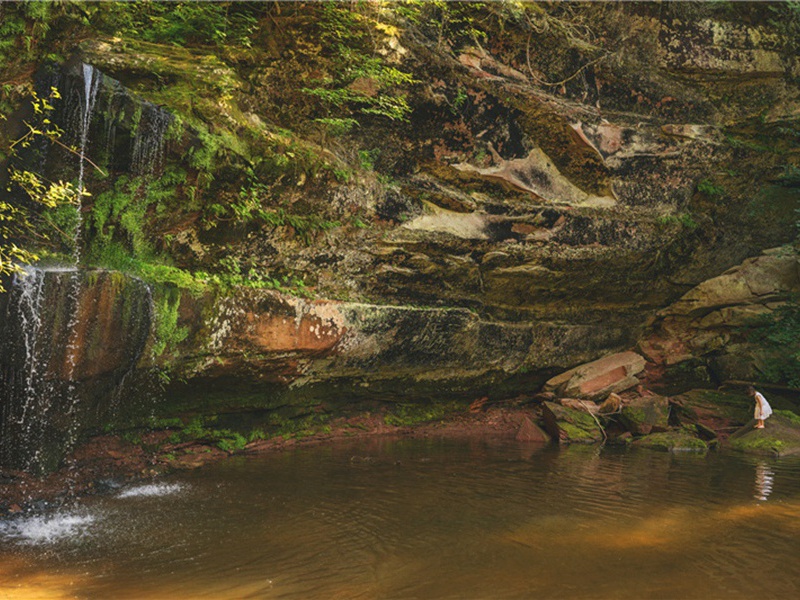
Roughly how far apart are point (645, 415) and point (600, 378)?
1.46 metres

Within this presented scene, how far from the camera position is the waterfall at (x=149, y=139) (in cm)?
825

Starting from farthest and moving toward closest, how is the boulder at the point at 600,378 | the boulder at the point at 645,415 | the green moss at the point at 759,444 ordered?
the boulder at the point at 600,378 → the boulder at the point at 645,415 → the green moss at the point at 759,444

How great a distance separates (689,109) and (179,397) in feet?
44.4

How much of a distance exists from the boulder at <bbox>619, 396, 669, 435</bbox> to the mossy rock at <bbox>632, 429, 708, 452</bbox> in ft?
0.76

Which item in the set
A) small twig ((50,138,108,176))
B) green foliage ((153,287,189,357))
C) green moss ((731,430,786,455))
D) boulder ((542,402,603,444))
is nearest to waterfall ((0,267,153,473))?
green foliage ((153,287,189,357))

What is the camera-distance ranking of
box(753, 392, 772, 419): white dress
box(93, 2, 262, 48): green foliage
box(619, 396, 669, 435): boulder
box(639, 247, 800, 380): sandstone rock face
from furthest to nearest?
1. box(639, 247, 800, 380): sandstone rock face
2. box(619, 396, 669, 435): boulder
3. box(753, 392, 772, 419): white dress
4. box(93, 2, 262, 48): green foliage

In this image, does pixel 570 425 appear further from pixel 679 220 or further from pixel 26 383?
pixel 26 383

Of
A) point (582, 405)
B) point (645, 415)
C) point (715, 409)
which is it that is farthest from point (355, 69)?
point (715, 409)

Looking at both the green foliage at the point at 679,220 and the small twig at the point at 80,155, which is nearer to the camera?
the small twig at the point at 80,155

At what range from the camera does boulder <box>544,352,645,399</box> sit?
1321cm

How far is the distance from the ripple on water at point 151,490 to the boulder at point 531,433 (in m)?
7.32

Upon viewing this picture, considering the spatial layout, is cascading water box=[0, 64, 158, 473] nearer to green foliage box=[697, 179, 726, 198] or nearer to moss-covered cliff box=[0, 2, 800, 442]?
moss-covered cliff box=[0, 2, 800, 442]

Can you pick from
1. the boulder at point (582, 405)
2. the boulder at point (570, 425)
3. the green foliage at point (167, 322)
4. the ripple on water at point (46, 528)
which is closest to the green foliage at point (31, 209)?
the green foliage at point (167, 322)

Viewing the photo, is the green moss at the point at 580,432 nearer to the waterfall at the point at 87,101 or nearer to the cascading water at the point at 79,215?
the cascading water at the point at 79,215
